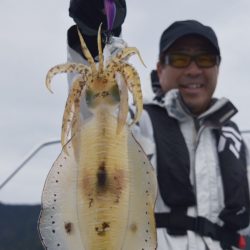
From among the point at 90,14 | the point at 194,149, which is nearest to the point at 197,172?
the point at 194,149

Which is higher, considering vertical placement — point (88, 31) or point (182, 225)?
point (88, 31)

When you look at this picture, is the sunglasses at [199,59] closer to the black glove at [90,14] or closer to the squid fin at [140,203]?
the black glove at [90,14]

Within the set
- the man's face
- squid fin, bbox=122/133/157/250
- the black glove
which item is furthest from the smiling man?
squid fin, bbox=122/133/157/250

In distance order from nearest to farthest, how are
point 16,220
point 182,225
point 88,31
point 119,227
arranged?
point 119,227, point 88,31, point 182,225, point 16,220

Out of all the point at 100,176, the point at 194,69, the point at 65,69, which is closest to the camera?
the point at 100,176

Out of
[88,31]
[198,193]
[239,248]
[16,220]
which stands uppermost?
[88,31]

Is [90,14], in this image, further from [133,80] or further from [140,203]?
[140,203]

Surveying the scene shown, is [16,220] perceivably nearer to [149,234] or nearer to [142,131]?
[142,131]

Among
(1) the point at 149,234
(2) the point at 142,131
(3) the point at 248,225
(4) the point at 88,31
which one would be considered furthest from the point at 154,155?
(1) the point at 149,234
